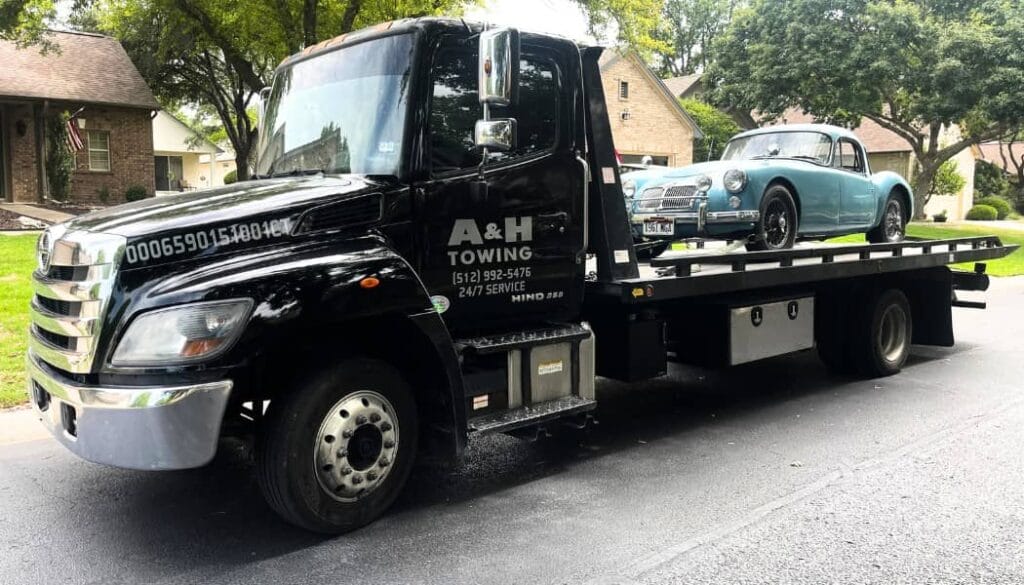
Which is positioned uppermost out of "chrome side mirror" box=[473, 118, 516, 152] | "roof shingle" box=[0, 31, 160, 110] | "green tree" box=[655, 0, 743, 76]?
"green tree" box=[655, 0, 743, 76]

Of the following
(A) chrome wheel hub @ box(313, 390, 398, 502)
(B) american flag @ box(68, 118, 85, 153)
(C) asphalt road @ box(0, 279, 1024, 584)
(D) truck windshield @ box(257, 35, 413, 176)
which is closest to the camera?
(C) asphalt road @ box(0, 279, 1024, 584)

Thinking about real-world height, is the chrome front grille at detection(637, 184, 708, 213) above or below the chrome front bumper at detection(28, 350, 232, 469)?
above

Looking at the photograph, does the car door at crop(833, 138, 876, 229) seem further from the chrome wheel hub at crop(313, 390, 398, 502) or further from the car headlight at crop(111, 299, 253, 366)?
the car headlight at crop(111, 299, 253, 366)

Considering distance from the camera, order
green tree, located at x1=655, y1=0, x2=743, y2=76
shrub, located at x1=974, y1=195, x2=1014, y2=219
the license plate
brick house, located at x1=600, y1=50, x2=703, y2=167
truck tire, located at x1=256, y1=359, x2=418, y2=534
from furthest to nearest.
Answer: green tree, located at x1=655, y1=0, x2=743, y2=76 < shrub, located at x1=974, y1=195, x2=1014, y2=219 < brick house, located at x1=600, y1=50, x2=703, y2=167 < the license plate < truck tire, located at x1=256, y1=359, x2=418, y2=534

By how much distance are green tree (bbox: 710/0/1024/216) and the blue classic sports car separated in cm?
1847

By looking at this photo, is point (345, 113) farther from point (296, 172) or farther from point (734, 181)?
point (734, 181)

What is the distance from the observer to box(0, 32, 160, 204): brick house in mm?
22719

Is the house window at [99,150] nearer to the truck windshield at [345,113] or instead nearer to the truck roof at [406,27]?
the truck windshield at [345,113]

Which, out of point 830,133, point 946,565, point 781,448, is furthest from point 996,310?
point 946,565

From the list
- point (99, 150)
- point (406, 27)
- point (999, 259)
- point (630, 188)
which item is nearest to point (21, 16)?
point (99, 150)

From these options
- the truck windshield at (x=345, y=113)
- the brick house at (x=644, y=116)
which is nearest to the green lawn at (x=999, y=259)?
the truck windshield at (x=345, y=113)

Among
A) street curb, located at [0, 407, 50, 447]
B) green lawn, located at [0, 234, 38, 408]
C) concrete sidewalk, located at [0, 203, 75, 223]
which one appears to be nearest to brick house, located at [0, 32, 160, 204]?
concrete sidewalk, located at [0, 203, 75, 223]

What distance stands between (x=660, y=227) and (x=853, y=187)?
8.57ft

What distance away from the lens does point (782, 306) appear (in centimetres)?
716
